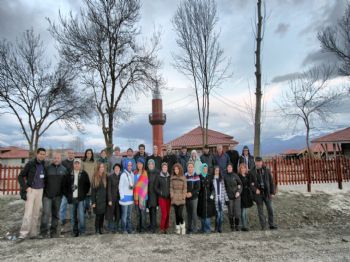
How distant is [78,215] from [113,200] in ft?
3.13

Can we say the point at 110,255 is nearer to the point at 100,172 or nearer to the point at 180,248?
the point at 180,248

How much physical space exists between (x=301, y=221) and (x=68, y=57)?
10.8 metres

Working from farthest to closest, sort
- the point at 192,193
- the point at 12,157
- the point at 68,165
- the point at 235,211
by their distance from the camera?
1. the point at 12,157
2. the point at 68,165
3. the point at 235,211
4. the point at 192,193

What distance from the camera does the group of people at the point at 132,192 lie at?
696cm

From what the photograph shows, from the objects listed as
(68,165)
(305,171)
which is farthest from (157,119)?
(68,165)

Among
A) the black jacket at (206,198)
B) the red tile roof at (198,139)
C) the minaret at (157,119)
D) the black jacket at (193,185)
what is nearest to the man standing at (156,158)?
the black jacket at (193,185)

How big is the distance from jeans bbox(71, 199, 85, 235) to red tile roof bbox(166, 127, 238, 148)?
21.9 metres

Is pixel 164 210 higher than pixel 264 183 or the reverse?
the reverse

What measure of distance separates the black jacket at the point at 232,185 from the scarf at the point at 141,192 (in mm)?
2091

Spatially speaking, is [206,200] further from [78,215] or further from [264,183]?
[78,215]

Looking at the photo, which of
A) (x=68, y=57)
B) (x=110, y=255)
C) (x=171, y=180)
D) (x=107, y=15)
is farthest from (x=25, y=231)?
(x=107, y=15)

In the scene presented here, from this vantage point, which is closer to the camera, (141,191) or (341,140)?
(141,191)

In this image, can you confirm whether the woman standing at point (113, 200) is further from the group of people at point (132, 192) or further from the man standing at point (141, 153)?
the man standing at point (141, 153)

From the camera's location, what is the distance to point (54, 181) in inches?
274
